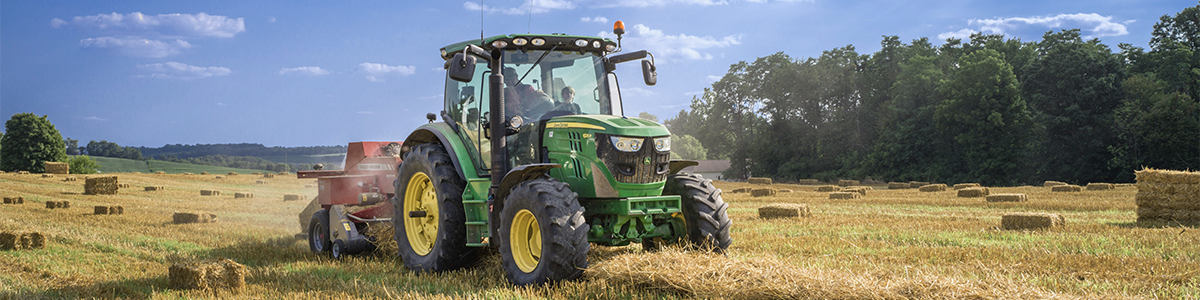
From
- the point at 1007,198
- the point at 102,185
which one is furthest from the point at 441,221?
the point at 102,185

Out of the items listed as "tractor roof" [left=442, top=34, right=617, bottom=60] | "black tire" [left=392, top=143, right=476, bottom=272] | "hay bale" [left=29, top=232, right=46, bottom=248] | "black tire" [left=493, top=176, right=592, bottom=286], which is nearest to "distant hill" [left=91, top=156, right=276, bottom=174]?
"hay bale" [left=29, top=232, right=46, bottom=248]

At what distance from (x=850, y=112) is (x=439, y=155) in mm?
59121

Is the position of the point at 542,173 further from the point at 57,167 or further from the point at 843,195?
the point at 57,167

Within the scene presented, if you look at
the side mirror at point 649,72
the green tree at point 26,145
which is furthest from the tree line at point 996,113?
the green tree at point 26,145

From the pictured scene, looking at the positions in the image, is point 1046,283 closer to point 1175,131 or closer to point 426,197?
point 426,197

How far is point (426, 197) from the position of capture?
734cm

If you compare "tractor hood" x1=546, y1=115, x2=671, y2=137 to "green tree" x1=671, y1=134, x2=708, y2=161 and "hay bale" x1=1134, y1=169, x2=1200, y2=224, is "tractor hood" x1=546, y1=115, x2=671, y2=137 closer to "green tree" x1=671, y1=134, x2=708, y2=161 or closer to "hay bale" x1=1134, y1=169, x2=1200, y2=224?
"hay bale" x1=1134, y1=169, x2=1200, y2=224

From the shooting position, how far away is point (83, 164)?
176ft

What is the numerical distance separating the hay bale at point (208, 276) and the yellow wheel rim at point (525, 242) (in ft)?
7.80

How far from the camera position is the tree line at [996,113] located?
40.1m

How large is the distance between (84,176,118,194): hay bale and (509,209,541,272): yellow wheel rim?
70.0ft

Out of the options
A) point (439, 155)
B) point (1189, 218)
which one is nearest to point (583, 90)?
point (439, 155)

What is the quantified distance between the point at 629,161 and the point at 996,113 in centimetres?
4437

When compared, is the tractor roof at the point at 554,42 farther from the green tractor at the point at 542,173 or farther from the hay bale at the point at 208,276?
the hay bale at the point at 208,276
